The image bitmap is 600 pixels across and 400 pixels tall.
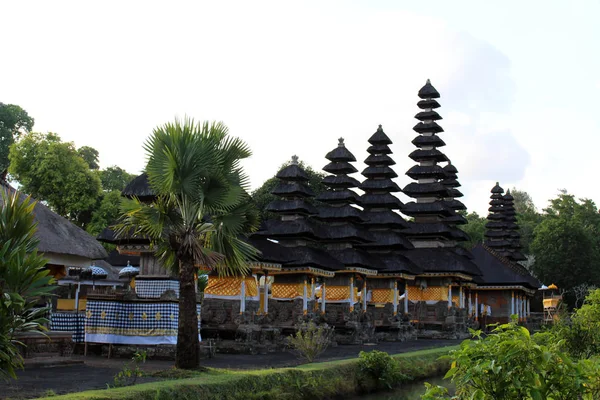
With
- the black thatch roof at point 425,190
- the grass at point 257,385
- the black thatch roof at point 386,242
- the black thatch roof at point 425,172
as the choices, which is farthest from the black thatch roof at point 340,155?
the grass at point 257,385

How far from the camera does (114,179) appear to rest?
62031 mm

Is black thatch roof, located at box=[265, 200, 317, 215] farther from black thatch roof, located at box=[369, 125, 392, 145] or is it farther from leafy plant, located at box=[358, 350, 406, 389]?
leafy plant, located at box=[358, 350, 406, 389]

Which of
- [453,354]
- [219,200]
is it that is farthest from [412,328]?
[453,354]

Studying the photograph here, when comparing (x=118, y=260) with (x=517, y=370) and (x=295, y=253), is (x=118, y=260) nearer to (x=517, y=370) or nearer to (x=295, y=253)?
(x=295, y=253)

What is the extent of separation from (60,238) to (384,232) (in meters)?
26.4

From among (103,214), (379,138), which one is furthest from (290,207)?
(103,214)

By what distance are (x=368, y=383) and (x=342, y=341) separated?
51.0 ft

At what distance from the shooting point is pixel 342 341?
33500 mm

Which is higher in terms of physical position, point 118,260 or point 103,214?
point 103,214

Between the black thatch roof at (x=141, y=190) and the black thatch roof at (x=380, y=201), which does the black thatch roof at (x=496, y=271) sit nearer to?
the black thatch roof at (x=380, y=201)

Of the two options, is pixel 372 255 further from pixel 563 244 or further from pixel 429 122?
pixel 563 244

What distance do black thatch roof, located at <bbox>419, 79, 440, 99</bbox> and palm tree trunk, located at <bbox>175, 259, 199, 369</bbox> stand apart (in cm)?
3930

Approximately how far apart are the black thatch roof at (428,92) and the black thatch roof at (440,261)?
1139 centimetres

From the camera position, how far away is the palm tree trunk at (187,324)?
15648 mm
